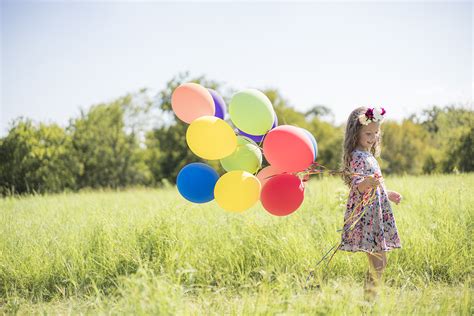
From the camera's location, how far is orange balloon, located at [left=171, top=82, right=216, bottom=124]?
9.21 ft

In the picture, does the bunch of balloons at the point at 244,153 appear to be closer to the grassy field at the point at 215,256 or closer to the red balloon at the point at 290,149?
the red balloon at the point at 290,149

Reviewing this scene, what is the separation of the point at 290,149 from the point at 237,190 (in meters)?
0.47

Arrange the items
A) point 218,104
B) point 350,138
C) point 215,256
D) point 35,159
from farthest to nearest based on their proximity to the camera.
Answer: point 35,159
point 215,256
point 218,104
point 350,138

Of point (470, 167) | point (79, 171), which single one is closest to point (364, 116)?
point (470, 167)

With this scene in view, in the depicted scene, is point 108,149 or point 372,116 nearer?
point 372,116

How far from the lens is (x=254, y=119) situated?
2.70 meters

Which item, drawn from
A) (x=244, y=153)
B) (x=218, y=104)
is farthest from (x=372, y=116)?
(x=218, y=104)

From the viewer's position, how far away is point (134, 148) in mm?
19969

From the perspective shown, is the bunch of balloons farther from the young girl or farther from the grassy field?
the grassy field

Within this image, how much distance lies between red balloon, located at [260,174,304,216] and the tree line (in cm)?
1170

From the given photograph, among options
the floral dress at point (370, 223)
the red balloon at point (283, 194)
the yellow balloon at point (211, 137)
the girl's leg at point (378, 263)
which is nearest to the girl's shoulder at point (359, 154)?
the floral dress at point (370, 223)

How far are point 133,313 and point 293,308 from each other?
2.78 ft

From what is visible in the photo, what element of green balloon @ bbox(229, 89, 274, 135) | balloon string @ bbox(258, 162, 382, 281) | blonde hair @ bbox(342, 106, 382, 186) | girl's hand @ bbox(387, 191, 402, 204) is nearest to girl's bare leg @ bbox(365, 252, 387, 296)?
balloon string @ bbox(258, 162, 382, 281)

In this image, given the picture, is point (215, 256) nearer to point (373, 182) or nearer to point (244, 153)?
point (244, 153)
